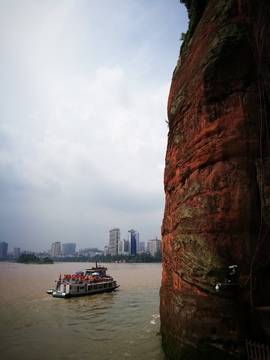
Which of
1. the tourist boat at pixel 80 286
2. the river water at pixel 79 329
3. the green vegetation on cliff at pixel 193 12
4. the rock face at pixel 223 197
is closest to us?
the rock face at pixel 223 197

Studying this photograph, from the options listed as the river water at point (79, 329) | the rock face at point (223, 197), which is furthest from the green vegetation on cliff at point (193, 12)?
the river water at point (79, 329)

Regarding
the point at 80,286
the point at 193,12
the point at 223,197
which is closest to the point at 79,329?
the point at 223,197

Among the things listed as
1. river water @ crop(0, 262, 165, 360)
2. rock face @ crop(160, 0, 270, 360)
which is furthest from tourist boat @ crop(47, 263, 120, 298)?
rock face @ crop(160, 0, 270, 360)

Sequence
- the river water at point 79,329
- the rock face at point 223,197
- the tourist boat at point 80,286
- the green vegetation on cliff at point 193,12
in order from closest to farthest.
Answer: the rock face at point 223,197 → the river water at point 79,329 → the green vegetation on cliff at point 193,12 → the tourist boat at point 80,286

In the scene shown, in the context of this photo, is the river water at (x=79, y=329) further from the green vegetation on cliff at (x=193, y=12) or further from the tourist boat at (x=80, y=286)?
the green vegetation on cliff at (x=193, y=12)

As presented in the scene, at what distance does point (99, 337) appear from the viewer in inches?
703

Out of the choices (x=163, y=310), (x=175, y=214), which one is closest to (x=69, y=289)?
(x=163, y=310)

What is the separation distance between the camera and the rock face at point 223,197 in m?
9.51

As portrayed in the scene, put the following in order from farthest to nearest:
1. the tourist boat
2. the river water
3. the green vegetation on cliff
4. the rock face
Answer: the tourist boat < the green vegetation on cliff < the river water < the rock face

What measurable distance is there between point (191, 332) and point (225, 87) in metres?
11.0

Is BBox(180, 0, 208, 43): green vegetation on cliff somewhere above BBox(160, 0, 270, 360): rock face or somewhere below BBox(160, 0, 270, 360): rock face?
above

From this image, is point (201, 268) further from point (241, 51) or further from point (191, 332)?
point (241, 51)

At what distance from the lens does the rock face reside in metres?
9.51

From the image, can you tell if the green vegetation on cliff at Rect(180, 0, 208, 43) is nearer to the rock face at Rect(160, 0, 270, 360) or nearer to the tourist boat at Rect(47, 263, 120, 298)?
the rock face at Rect(160, 0, 270, 360)
